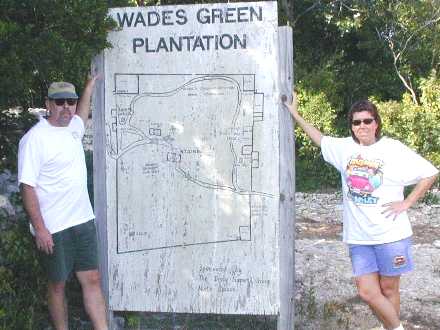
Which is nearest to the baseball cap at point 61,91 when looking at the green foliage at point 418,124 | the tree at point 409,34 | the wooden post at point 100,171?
the wooden post at point 100,171

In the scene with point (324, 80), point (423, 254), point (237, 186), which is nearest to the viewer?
point (237, 186)

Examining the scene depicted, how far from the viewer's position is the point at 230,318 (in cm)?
596

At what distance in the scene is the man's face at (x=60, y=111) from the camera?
4.65 m

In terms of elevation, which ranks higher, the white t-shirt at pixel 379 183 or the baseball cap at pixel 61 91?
the baseball cap at pixel 61 91

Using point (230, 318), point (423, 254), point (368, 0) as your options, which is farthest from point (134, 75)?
point (368, 0)

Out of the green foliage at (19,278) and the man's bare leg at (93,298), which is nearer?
the green foliage at (19,278)

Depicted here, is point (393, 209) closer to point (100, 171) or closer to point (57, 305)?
point (100, 171)

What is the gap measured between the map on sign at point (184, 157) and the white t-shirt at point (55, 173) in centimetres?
50

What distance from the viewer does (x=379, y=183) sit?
4.55 meters

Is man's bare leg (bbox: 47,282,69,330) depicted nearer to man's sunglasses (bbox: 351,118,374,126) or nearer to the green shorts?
the green shorts

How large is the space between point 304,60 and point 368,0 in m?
2.43

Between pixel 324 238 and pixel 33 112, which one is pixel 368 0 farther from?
pixel 33 112

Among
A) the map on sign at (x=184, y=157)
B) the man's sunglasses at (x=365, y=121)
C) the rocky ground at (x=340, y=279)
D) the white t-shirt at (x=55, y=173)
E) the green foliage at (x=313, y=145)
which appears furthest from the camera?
the green foliage at (x=313, y=145)

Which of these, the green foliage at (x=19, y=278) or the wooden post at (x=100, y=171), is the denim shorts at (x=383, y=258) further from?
the green foliage at (x=19, y=278)
